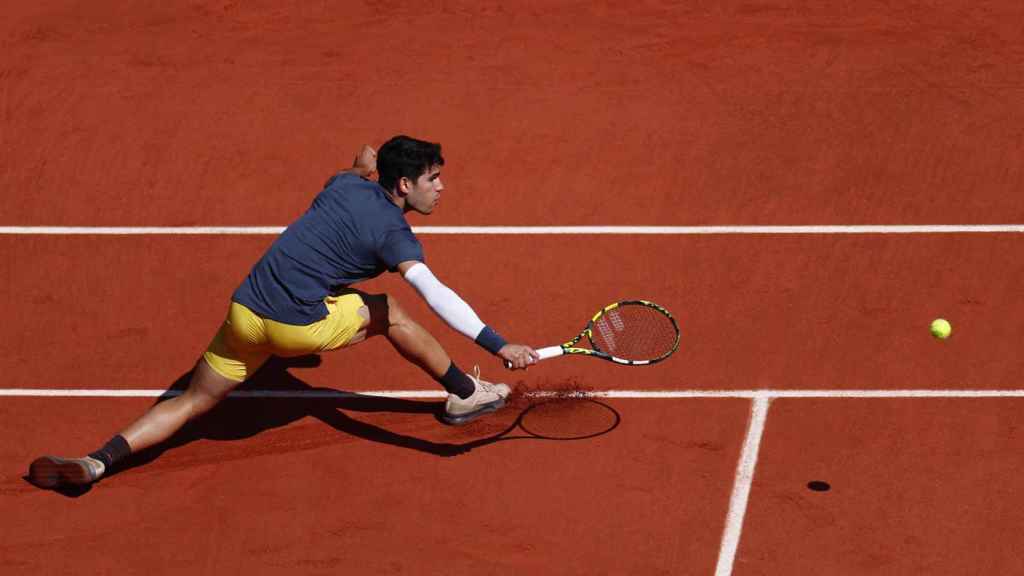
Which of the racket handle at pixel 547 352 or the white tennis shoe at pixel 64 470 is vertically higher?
the racket handle at pixel 547 352

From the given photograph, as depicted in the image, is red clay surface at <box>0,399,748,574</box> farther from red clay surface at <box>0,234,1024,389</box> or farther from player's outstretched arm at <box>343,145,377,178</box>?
player's outstretched arm at <box>343,145,377,178</box>

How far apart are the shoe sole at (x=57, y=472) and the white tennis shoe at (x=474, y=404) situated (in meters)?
2.01

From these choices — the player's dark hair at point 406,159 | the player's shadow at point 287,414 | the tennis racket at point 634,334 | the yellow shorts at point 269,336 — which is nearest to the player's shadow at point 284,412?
the player's shadow at point 287,414

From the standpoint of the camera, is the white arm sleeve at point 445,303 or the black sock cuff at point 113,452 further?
the black sock cuff at point 113,452

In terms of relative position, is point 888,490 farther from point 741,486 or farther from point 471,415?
point 471,415

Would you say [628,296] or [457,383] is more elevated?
[628,296]

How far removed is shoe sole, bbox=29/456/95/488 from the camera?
7379 millimetres

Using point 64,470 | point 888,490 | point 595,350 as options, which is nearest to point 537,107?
point 595,350

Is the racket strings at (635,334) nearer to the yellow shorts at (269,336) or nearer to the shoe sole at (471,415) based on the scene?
the shoe sole at (471,415)

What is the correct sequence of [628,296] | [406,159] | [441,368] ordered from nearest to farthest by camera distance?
[406,159]
[441,368]
[628,296]

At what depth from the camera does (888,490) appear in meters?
7.48

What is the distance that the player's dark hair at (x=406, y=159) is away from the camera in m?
7.39

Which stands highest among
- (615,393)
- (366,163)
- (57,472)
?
(366,163)

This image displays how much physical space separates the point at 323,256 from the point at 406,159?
0.67m
